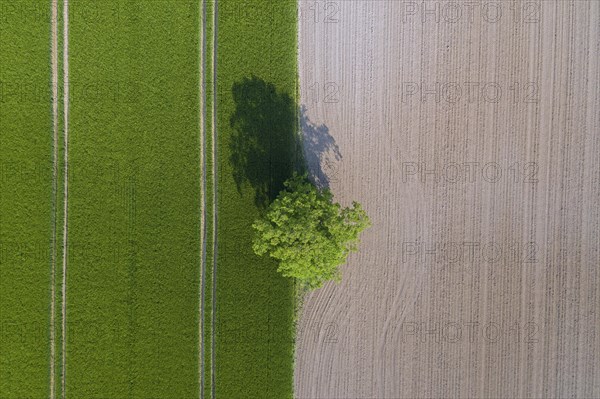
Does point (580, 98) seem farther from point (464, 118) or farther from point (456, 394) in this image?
point (456, 394)

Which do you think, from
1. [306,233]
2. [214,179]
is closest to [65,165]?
[214,179]

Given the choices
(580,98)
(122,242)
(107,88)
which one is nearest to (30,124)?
(107,88)

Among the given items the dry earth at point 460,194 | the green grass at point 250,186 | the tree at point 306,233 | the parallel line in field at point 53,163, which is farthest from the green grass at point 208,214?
the parallel line in field at point 53,163

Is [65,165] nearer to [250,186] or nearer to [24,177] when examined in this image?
[24,177]

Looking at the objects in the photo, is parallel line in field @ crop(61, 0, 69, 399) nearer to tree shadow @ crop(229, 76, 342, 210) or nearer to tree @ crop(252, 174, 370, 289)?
tree shadow @ crop(229, 76, 342, 210)

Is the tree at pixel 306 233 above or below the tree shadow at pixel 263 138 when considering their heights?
below

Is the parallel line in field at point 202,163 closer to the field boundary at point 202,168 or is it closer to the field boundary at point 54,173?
the field boundary at point 202,168
